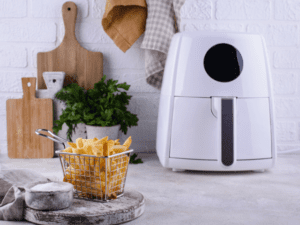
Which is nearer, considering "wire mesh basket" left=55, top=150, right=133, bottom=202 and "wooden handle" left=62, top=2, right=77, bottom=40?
"wire mesh basket" left=55, top=150, right=133, bottom=202

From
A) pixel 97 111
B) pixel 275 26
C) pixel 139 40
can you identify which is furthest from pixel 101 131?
pixel 275 26

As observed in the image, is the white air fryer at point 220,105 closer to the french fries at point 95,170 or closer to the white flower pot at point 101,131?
the white flower pot at point 101,131

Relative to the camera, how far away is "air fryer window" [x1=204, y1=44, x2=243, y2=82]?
35.9 inches

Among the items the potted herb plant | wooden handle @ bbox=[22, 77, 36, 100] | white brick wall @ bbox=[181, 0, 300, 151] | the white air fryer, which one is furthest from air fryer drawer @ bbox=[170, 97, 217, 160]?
wooden handle @ bbox=[22, 77, 36, 100]

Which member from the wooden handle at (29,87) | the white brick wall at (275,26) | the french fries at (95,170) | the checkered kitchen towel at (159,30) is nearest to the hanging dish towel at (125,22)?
the checkered kitchen towel at (159,30)

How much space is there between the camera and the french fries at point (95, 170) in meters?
0.64

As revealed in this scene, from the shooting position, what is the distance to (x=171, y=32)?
3.68ft

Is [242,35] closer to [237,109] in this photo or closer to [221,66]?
[221,66]

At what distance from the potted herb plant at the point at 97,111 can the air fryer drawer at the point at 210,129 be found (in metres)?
0.20

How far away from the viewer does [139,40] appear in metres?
1.21

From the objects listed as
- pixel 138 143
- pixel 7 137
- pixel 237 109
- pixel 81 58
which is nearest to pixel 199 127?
pixel 237 109

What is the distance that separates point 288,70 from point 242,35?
1.36 ft

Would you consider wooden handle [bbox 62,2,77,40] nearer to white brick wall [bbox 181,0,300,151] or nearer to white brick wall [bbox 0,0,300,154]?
white brick wall [bbox 0,0,300,154]

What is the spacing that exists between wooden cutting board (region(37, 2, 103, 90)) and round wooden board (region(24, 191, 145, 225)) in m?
0.65
